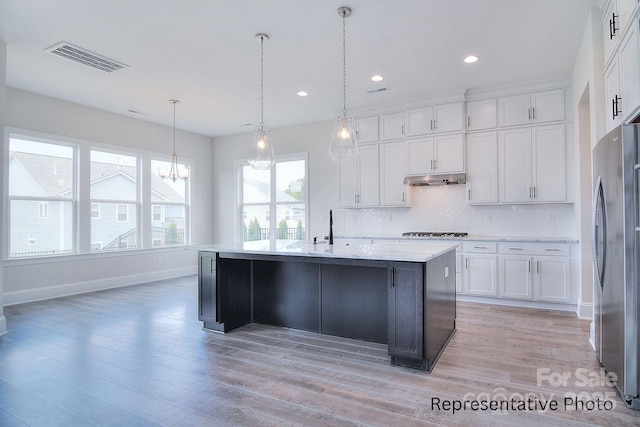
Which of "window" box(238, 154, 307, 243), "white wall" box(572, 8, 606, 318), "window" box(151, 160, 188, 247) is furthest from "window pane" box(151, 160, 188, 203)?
"white wall" box(572, 8, 606, 318)

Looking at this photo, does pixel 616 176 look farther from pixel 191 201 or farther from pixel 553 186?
pixel 191 201

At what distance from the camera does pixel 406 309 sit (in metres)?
2.82

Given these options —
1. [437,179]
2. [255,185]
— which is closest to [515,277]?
[437,179]

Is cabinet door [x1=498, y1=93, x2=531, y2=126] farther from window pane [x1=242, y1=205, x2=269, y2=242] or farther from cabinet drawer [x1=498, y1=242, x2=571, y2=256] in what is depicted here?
window pane [x1=242, y1=205, x2=269, y2=242]

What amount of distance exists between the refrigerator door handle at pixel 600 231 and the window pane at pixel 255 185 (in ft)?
18.6

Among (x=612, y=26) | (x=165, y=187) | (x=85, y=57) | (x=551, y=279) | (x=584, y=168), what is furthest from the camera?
(x=165, y=187)

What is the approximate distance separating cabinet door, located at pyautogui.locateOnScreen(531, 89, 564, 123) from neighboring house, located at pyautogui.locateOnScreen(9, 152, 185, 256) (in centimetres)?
639

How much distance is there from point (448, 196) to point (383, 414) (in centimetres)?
411

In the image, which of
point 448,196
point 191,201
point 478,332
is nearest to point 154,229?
point 191,201

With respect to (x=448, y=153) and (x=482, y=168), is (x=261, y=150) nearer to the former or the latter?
(x=448, y=153)

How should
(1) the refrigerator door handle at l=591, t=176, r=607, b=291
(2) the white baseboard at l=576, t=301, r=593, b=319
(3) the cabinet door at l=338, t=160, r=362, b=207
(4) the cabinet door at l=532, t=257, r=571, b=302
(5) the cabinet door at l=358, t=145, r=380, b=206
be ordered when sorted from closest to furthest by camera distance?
(1) the refrigerator door handle at l=591, t=176, r=607, b=291 < (2) the white baseboard at l=576, t=301, r=593, b=319 < (4) the cabinet door at l=532, t=257, r=571, b=302 < (5) the cabinet door at l=358, t=145, r=380, b=206 < (3) the cabinet door at l=338, t=160, r=362, b=207

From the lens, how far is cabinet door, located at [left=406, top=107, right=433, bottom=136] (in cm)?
546

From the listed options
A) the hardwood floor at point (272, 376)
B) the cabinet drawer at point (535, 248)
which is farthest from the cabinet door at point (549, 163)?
the hardwood floor at point (272, 376)

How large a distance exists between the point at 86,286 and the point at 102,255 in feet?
1.73
